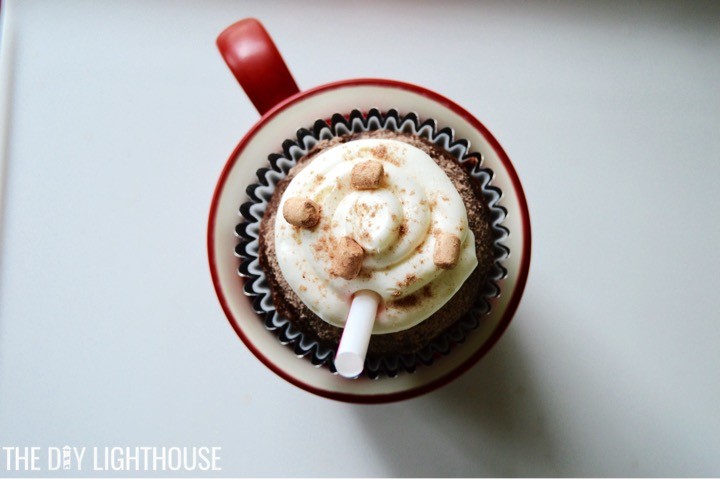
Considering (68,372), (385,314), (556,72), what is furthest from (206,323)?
(556,72)

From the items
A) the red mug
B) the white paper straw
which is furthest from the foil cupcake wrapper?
the white paper straw

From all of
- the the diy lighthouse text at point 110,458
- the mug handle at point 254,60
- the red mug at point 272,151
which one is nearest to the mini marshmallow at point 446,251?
the red mug at point 272,151

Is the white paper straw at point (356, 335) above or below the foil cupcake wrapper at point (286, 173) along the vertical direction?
below

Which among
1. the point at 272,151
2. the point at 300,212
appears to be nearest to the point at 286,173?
the point at 272,151

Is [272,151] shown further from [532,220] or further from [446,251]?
[532,220]

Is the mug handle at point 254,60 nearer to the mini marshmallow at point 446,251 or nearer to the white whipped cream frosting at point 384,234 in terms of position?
the white whipped cream frosting at point 384,234

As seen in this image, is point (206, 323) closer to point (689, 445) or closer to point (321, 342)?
point (321, 342)

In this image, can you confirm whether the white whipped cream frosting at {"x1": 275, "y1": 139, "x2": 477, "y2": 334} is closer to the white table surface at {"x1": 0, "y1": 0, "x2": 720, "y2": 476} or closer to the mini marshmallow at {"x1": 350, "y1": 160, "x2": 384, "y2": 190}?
the mini marshmallow at {"x1": 350, "y1": 160, "x2": 384, "y2": 190}
